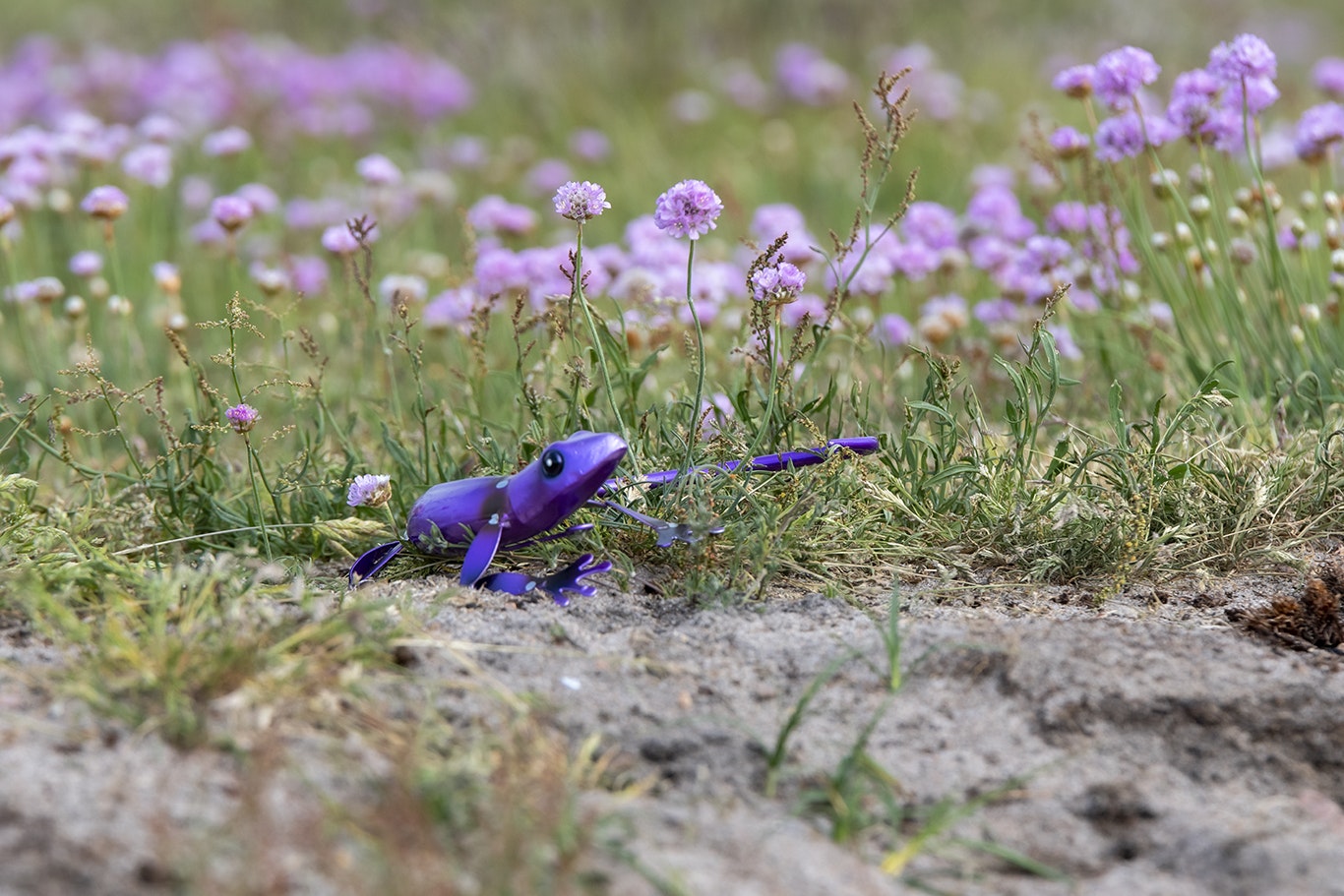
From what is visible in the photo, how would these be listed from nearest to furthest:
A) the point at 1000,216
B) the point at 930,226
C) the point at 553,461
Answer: the point at 553,461
the point at 930,226
the point at 1000,216

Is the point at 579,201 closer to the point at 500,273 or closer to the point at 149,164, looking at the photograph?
the point at 500,273

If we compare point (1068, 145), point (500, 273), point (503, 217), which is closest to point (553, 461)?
point (500, 273)

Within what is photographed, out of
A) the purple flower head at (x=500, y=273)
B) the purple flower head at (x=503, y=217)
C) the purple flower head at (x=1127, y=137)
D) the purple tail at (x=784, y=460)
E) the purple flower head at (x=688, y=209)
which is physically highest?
the purple flower head at (x=1127, y=137)

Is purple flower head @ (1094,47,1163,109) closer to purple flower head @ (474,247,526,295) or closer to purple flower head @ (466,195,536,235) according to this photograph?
purple flower head @ (474,247,526,295)

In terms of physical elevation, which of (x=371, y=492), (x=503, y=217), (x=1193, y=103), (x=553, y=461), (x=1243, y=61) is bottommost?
(x=371, y=492)

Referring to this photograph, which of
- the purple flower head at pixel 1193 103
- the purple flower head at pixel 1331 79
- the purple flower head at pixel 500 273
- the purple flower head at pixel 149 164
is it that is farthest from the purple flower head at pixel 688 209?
the purple flower head at pixel 149 164

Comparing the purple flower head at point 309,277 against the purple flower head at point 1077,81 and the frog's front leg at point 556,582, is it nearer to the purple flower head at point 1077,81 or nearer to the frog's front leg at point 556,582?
the frog's front leg at point 556,582
